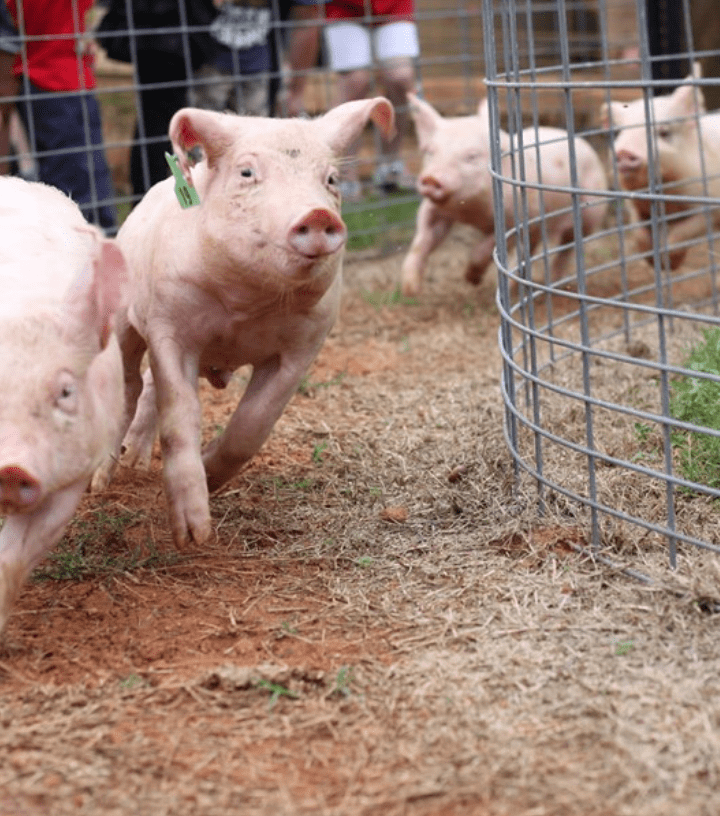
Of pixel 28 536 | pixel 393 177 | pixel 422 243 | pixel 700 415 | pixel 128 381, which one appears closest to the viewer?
pixel 28 536

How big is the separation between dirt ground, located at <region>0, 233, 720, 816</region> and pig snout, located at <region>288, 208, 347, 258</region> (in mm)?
897

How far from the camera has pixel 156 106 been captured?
7.73 m

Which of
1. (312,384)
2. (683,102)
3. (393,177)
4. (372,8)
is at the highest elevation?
(372,8)

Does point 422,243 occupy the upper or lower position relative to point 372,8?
lower

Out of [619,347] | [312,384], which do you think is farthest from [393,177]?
[312,384]

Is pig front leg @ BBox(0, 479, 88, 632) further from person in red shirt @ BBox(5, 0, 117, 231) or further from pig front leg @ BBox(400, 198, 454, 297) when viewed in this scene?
pig front leg @ BBox(400, 198, 454, 297)

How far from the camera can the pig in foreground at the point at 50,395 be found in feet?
9.36

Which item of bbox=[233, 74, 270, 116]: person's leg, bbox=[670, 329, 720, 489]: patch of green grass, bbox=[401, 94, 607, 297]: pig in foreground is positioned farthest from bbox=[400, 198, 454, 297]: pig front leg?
bbox=[670, 329, 720, 489]: patch of green grass

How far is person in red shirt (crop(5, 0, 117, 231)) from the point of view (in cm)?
681

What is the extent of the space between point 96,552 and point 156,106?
449cm

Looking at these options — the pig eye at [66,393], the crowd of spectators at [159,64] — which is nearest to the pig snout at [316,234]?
the pig eye at [66,393]

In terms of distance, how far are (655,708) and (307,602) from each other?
3.46ft

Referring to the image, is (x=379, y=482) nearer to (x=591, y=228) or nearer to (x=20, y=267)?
(x=20, y=267)

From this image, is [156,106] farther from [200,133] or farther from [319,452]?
[200,133]
